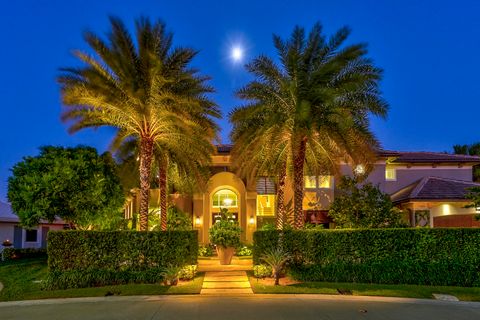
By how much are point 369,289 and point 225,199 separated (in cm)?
1556

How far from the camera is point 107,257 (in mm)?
17016

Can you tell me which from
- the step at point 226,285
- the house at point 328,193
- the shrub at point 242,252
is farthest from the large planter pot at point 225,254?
the house at point 328,193

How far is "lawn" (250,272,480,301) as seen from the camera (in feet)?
49.1

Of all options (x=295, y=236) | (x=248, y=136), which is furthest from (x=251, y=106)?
(x=295, y=236)

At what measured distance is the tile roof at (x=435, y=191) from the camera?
25781 millimetres

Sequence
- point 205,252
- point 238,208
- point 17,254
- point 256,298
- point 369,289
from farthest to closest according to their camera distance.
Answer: point 238,208, point 17,254, point 205,252, point 369,289, point 256,298

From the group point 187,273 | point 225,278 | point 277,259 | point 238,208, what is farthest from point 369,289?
point 238,208

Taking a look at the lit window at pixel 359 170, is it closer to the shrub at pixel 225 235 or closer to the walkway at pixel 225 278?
the shrub at pixel 225 235

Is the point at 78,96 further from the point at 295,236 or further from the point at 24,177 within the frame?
the point at 295,236

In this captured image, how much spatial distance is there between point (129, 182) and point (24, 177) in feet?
20.0

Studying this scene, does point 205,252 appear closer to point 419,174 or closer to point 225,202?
point 225,202

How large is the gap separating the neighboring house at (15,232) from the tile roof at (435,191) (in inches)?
959

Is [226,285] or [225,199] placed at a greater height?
[225,199]

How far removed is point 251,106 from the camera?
19000 mm
